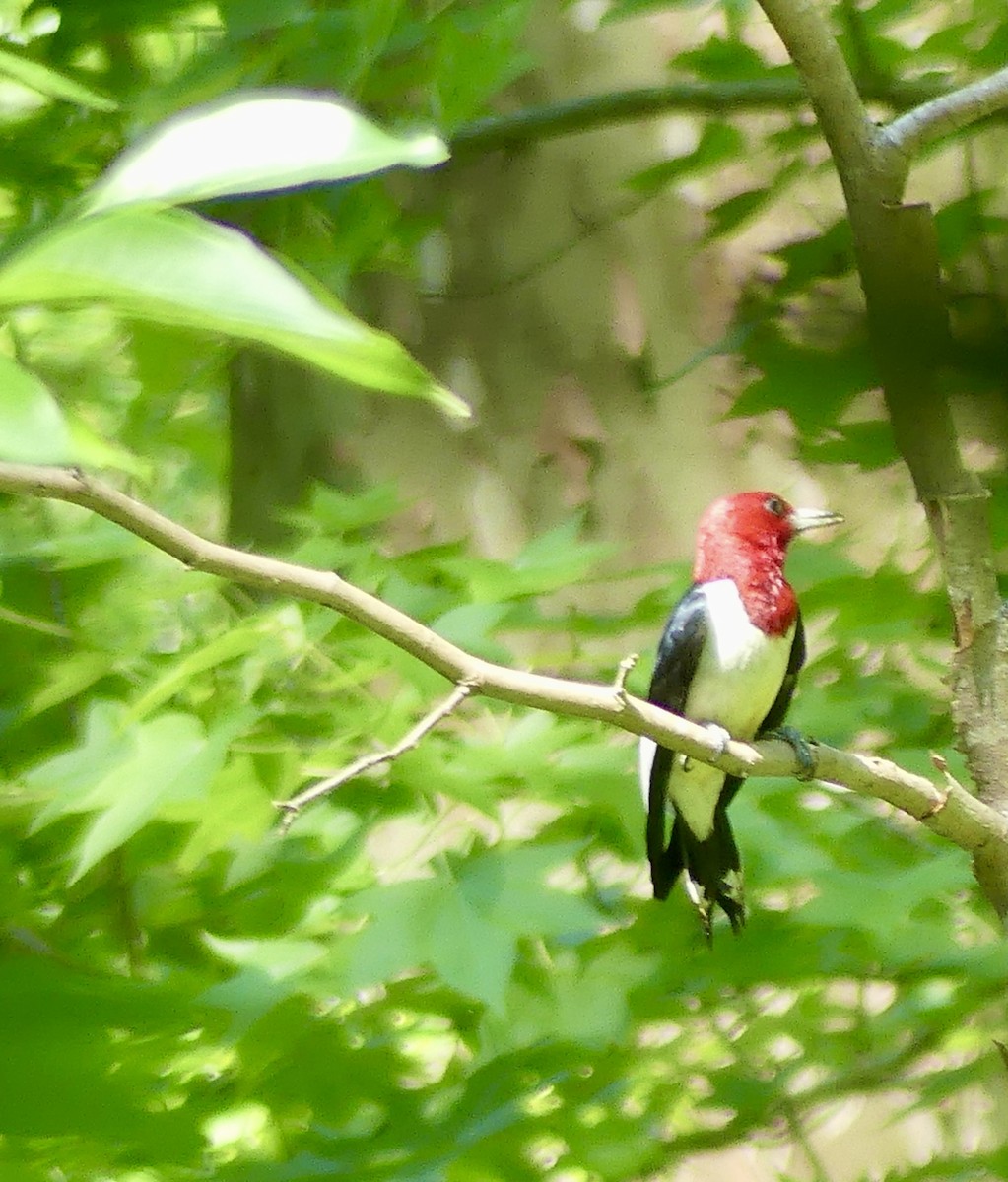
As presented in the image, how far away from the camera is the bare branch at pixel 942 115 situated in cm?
63

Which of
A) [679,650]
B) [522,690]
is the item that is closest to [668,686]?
[679,650]

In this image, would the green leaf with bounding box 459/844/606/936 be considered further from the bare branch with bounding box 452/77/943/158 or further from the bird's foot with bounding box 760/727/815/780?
the bare branch with bounding box 452/77/943/158

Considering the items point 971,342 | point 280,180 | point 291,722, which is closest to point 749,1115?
point 291,722

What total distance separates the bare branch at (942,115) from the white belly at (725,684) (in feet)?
1.21

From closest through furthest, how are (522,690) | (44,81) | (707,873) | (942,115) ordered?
(44,81) < (522,690) < (942,115) < (707,873)

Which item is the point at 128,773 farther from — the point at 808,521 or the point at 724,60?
the point at 724,60

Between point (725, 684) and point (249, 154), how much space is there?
0.80 metres

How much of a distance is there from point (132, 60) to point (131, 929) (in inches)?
30.1

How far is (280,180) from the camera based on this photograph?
0.17 meters

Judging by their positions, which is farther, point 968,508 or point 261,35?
point 261,35

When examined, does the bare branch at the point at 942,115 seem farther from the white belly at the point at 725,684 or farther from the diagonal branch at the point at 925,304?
the white belly at the point at 725,684

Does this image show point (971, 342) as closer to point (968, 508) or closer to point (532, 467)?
point (968, 508)

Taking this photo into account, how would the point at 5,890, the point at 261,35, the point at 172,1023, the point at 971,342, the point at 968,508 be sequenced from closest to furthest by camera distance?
the point at 172,1023
the point at 968,508
the point at 5,890
the point at 971,342
the point at 261,35

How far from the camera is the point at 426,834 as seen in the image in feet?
2.75
